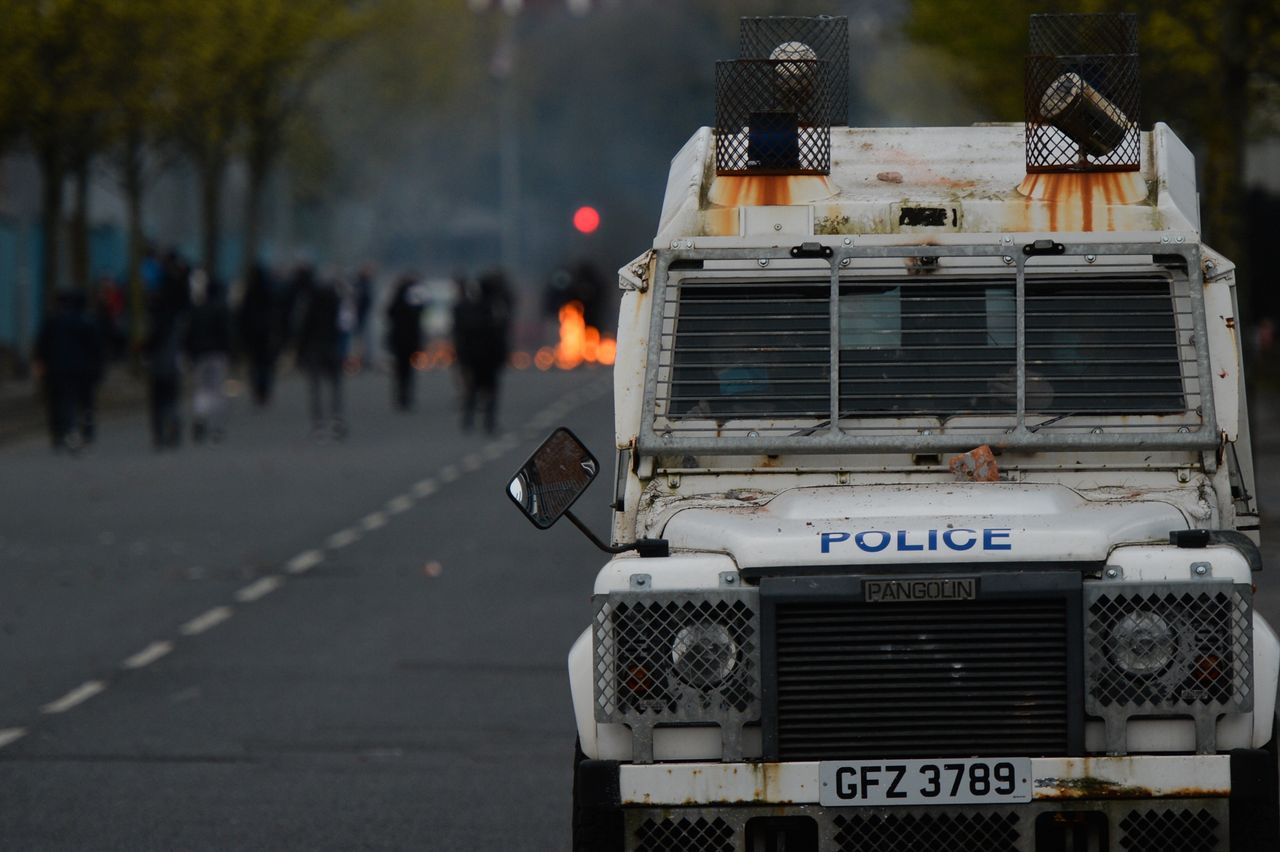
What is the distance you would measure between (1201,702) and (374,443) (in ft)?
76.7

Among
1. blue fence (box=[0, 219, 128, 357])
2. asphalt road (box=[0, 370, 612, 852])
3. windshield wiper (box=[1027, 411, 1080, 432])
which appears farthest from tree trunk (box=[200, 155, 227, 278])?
windshield wiper (box=[1027, 411, 1080, 432])

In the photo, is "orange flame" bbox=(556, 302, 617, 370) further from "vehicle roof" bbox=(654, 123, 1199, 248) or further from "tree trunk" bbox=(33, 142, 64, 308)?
"vehicle roof" bbox=(654, 123, 1199, 248)

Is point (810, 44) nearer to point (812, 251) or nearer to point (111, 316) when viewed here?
point (812, 251)

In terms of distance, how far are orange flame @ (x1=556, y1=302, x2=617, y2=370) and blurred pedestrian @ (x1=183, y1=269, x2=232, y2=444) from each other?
22905 millimetres

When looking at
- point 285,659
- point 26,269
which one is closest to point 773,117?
point 285,659

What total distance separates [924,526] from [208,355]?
23.2m

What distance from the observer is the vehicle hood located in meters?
6.74

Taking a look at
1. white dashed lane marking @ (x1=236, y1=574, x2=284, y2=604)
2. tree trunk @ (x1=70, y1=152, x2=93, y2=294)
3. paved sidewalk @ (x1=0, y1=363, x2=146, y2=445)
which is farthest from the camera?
tree trunk @ (x1=70, y1=152, x2=93, y2=294)

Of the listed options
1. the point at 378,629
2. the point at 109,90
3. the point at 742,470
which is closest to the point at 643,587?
the point at 742,470

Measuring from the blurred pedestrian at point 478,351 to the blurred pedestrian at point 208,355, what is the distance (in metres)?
2.91

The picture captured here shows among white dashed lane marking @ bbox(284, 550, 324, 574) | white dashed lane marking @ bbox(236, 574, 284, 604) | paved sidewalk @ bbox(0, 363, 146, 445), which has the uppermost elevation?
paved sidewalk @ bbox(0, 363, 146, 445)

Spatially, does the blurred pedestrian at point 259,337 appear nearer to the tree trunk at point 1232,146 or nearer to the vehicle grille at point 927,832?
the tree trunk at point 1232,146

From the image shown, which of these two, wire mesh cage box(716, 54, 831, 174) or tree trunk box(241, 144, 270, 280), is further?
tree trunk box(241, 144, 270, 280)

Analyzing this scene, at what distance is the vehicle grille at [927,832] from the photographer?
21.9 ft
